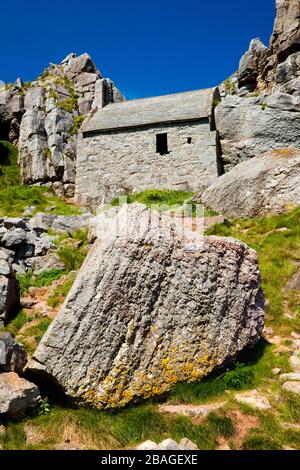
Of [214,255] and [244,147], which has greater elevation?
[244,147]

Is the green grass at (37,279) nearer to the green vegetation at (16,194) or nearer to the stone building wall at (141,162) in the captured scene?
the green vegetation at (16,194)

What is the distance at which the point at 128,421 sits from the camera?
580 cm

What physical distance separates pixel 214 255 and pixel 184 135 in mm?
19150

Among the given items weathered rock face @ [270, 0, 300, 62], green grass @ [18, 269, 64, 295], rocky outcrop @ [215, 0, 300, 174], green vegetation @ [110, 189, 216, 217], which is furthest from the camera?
weathered rock face @ [270, 0, 300, 62]

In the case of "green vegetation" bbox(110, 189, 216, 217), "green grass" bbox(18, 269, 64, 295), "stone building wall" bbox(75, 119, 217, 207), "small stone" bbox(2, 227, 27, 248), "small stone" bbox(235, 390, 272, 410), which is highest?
"stone building wall" bbox(75, 119, 217, 207)

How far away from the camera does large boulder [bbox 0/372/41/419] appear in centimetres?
557

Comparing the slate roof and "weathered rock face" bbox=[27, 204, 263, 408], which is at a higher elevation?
the slate roof

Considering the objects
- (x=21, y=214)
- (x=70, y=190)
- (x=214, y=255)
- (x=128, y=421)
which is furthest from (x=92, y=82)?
(x=128, y=421)

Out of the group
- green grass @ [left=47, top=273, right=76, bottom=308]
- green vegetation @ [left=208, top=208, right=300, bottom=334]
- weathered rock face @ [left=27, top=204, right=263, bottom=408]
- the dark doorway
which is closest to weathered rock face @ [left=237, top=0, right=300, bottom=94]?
the dark doorway

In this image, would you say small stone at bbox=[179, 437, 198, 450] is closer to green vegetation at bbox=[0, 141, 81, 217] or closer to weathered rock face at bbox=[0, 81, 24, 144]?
green vegetation at bbox=[0, 141, 81, 217]

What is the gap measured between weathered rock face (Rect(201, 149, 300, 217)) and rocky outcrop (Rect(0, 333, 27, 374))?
41.3ft

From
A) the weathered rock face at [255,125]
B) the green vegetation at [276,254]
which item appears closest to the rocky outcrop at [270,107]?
the weathered rock face at [255,125]
